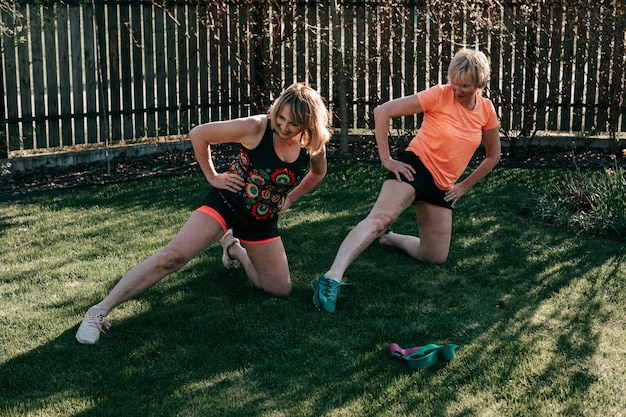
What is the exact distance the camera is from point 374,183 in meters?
8.52

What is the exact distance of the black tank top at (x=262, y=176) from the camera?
5215 millimetres

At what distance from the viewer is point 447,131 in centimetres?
590

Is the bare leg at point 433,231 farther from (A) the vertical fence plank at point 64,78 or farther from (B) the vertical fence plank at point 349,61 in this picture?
(A) the vertical fence plank at point 64,78

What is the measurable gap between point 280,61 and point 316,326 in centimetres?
586

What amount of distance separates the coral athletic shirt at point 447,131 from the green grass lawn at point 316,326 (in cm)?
72

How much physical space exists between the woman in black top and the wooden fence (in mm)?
4535

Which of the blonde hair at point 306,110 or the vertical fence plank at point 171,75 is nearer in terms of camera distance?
the blonde hair at point 306,110

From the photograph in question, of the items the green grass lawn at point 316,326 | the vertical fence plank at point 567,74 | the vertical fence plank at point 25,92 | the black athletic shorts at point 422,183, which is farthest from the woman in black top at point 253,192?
the vertical fence plank at point 567,74

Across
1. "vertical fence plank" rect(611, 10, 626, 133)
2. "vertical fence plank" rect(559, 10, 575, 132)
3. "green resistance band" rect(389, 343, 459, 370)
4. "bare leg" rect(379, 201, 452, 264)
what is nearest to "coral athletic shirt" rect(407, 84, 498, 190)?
"bare leg" rect(379, 201, 452, 264)

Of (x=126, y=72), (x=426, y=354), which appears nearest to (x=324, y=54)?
(x=126, y=72)

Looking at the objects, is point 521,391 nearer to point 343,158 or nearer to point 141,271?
point 141,271

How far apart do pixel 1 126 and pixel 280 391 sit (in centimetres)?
590

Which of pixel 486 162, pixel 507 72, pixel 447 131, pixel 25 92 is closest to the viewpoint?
pixel 447 131

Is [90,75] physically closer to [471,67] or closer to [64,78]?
[64,78]
